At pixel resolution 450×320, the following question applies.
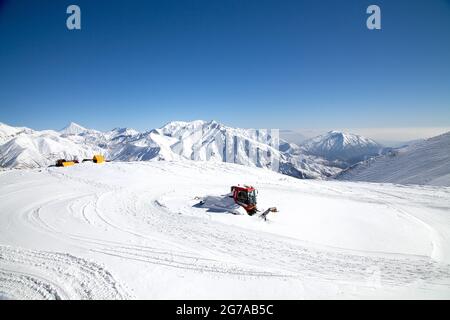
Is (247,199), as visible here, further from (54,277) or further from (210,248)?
(54,277)

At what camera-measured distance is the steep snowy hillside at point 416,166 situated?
110 feet

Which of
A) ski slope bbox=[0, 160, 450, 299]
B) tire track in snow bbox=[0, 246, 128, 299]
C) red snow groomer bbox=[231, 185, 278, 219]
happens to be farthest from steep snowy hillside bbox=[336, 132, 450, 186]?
tire track in snow bbox=[0, 246, 128, 299]

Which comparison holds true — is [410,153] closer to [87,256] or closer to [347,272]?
[347,272]

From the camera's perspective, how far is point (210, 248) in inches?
367

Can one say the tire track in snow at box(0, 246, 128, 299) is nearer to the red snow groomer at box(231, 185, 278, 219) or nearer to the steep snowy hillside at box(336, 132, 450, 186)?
the red snow groomer at box(231, 185, 278, 219)

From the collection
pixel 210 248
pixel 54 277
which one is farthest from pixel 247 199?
pixel 54 277

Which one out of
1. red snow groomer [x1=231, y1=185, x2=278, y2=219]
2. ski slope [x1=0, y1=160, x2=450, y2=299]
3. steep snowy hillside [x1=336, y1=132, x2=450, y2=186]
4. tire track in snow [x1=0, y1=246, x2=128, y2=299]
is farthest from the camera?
steep snowy hillside [x1=336, y1=132, x2=450, y2=186]

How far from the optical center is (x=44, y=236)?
32.7 feet

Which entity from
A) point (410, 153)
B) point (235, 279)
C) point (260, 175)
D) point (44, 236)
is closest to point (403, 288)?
point (235, 279)

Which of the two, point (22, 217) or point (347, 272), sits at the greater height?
point (22, 217)

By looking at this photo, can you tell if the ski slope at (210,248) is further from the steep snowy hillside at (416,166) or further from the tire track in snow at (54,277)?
the steep snowy hillside at (416,166)

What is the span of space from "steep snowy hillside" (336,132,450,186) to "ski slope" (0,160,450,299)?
1941cm

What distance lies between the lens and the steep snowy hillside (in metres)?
33.5
